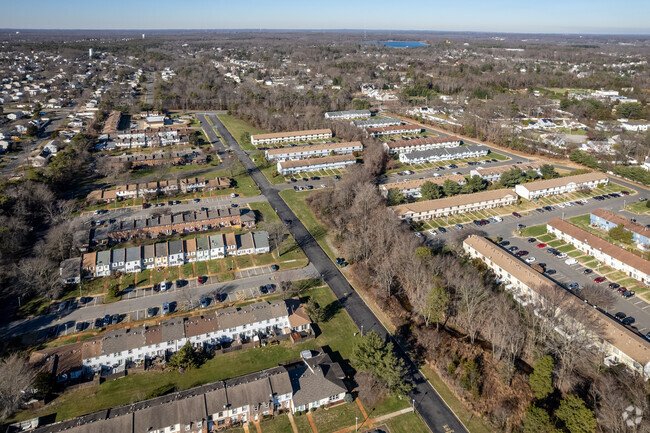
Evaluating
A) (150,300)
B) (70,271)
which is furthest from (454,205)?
(70,271)

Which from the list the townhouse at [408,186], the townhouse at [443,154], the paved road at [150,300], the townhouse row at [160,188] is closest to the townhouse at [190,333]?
the paved road at [150,300]

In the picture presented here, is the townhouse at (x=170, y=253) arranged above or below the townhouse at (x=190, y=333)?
above

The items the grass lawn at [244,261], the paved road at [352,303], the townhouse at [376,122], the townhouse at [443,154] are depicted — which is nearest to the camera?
the paved road at [352,303]

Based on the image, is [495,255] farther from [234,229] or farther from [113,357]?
[113,357]

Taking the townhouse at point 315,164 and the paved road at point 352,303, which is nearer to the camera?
the paved road at point 352,303

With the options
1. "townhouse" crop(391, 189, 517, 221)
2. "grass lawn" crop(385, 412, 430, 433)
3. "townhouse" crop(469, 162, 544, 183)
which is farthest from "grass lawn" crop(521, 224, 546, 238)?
"grass lawn" crop(385, 412, 430, 433)

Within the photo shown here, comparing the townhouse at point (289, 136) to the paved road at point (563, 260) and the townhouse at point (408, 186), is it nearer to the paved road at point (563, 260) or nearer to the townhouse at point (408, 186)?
the townhouse at point (408, 186)

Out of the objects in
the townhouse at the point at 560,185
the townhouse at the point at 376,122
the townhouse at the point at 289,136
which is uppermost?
the townhouse at the point at 376,122

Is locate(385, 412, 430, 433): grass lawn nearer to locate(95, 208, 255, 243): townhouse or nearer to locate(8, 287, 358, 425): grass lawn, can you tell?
locate(8, 287, 358, 425): grass lawn
